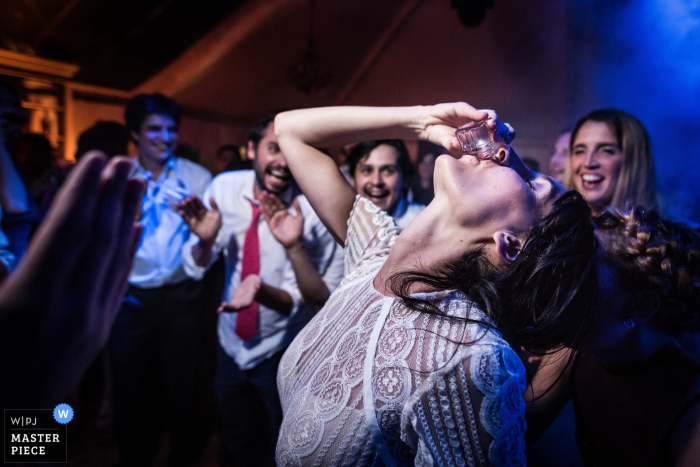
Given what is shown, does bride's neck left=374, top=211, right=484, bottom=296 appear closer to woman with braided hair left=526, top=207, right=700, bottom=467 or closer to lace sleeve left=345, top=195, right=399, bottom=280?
lace sleeve left=345, top=195, right=399, bottom=280

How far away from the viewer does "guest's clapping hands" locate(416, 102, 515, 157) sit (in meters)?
1.01

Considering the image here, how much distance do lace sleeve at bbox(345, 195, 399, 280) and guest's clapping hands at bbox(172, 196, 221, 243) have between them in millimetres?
1023

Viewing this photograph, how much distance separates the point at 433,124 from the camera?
121 centimetres

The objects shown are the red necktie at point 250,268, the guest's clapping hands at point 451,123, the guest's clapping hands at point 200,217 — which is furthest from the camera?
the guest's clapping hands at point 200,217

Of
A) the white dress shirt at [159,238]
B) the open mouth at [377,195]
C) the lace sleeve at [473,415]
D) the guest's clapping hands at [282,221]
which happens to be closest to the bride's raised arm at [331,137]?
the guest's clapping hands at [282,221]

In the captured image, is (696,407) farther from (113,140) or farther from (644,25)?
(644,25)

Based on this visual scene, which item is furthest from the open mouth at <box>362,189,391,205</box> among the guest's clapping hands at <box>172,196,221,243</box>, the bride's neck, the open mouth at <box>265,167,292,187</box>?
the bride's neck

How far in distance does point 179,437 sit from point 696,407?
2.42 metres

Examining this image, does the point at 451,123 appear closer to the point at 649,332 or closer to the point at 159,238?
the point at 649,332

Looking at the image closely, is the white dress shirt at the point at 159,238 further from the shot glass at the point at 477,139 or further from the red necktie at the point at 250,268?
the shot glass at the point at 477,139

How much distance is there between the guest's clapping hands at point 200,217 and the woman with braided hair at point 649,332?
170cm

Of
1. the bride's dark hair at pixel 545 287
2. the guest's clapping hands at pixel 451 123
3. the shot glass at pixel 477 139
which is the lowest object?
the bride's dark hair at pixel 545 287

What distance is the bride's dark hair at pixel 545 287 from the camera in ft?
2.92

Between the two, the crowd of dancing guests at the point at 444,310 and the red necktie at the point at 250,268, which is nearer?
the crowd of dancing guests at the point at 444,310
